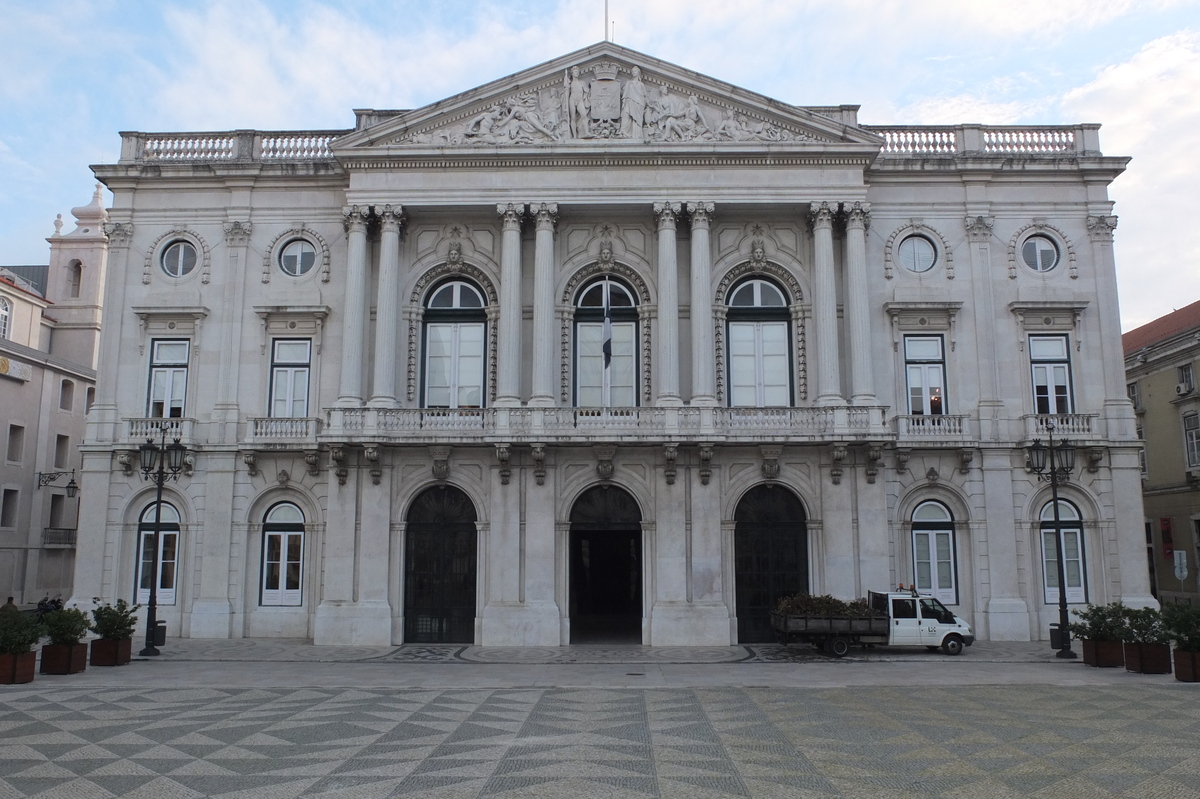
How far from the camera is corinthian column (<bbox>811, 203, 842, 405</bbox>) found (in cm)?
2941

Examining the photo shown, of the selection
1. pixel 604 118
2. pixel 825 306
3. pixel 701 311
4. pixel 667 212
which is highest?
pixel 604 118

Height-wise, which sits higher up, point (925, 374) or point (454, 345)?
point (454, 345)

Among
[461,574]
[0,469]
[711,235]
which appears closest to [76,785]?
[461,574]

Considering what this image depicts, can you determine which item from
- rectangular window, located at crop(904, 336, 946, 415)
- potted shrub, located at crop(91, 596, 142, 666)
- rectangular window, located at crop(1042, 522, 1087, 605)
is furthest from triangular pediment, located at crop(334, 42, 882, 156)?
potted shrub, located at crop(91, 596, 142, 666)

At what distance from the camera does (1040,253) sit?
1249 inches

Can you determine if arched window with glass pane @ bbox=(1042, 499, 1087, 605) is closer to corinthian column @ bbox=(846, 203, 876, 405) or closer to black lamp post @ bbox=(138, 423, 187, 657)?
corinthian column @ bbox=(846, 203, 876, 405)

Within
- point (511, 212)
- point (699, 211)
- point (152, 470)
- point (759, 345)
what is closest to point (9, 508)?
point (152, 470)

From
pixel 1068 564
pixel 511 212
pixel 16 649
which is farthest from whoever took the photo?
pixel 511 212

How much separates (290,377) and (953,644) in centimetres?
2235

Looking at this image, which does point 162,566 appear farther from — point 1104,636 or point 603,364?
point 1104,636

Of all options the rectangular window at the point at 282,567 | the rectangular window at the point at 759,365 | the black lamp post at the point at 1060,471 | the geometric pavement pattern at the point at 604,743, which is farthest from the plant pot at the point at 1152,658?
the rectangular window at the point at 282,567

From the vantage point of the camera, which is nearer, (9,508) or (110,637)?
(110,637)

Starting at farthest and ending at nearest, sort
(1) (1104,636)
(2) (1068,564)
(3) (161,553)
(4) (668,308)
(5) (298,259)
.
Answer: (5) (298,259) → (3) (161,553) → (2) (1068,564) → (4) (668,308) → (1) (1104,636)

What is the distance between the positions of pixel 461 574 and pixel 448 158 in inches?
530
